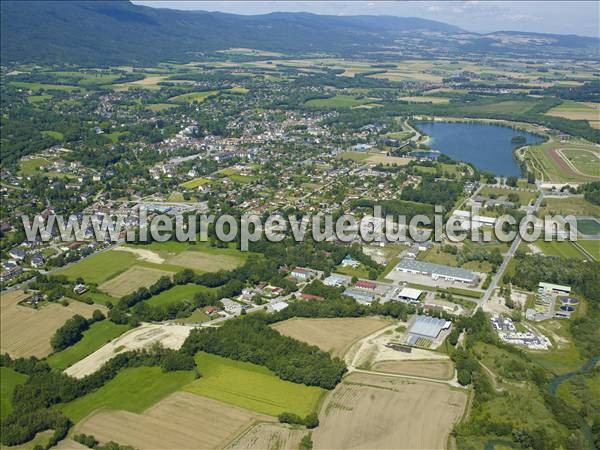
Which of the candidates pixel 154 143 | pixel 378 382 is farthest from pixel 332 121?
pixel 378 382

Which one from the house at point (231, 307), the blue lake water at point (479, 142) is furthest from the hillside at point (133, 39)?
the house at point (231, 307)

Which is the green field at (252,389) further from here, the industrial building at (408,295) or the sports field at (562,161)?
the sports field at (562,161)

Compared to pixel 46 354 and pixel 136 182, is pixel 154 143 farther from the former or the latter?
pixel 46 354

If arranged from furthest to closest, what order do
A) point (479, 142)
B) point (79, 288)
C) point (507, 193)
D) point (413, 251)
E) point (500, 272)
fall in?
point (479, 142) → point (507, 193) → point (413, 251) → point (500, 272) → point (79, 288)

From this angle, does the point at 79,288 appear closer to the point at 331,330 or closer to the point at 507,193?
the point at 331,330

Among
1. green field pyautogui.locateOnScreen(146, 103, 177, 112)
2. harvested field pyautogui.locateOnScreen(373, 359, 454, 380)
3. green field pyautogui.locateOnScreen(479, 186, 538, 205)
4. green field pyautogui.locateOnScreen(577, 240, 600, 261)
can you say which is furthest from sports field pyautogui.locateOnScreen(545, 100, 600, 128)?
harvested field pyautogui.locateOnScreen(373, 359, 454, 380)

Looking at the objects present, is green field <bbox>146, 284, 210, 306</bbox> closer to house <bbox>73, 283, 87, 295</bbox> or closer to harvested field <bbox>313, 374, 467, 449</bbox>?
house <bbox>73, 283, 87, 295</bbox>

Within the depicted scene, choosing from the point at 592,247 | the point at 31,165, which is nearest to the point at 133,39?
the point at 31,165
